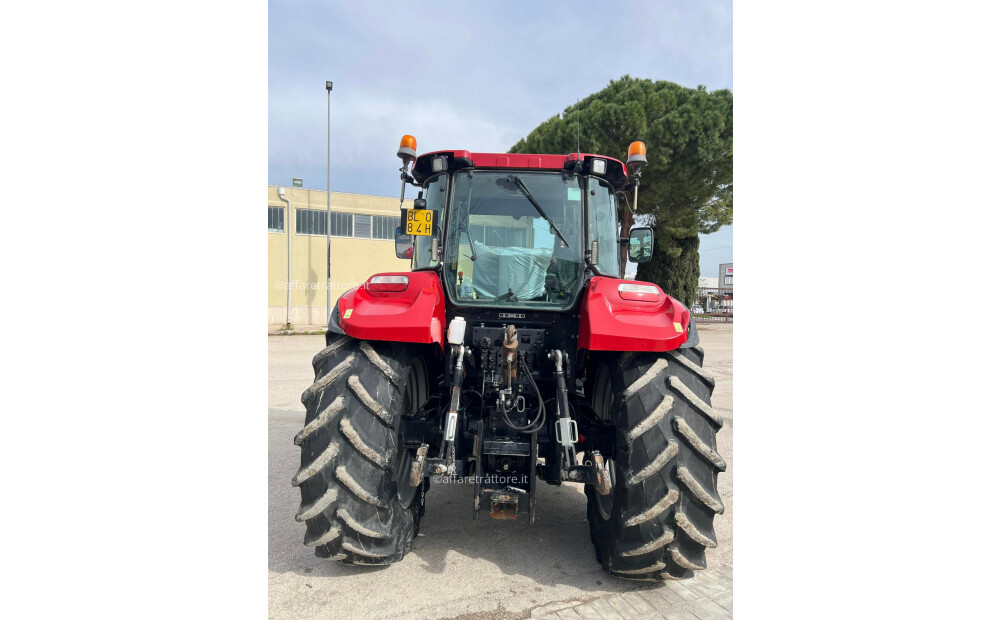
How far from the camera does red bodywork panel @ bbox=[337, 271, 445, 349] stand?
2348mm

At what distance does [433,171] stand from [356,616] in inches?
91.0

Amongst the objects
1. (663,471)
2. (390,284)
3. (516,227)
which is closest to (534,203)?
(516,227)

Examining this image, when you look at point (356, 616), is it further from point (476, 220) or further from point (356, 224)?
point (356, 224)

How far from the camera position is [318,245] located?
22109 millimetres

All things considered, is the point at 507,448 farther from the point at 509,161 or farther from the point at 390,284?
the point at 509,161

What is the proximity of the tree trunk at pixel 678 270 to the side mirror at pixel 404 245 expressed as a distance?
52.4 ft

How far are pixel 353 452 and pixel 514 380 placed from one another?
0.88m

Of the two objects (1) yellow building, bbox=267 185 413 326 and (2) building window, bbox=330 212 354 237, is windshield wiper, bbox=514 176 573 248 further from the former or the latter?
(2) building window, bbox=330 212 354 237

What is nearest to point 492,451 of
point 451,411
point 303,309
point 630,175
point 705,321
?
point 451,411

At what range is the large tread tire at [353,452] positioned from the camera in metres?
2.23

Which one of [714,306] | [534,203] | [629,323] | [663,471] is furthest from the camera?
[714,306]

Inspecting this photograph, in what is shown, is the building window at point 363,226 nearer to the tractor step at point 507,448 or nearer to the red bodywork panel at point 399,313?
the red bodywork panel at point 399,313

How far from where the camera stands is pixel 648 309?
7.91 feet

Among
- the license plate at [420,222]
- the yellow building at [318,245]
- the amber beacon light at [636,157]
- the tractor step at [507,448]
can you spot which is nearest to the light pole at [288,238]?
the yellow building at [318,245]
